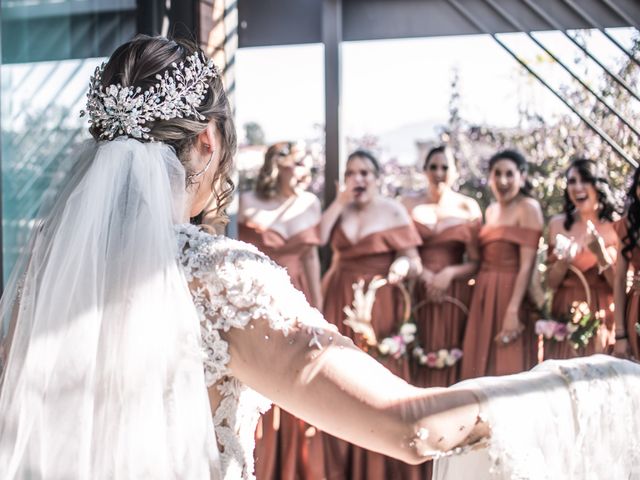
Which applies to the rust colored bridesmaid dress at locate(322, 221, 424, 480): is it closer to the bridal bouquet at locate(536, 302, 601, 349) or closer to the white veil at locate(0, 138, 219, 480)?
the bridal bouquet at locate(536, 302, 601, 349)

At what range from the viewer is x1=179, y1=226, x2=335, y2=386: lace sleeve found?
131 centimetres

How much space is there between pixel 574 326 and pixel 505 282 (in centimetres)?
52

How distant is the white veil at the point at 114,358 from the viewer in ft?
4.47

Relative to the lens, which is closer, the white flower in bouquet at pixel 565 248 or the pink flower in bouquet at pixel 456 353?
the white flower in bouquet at pixel 565 248

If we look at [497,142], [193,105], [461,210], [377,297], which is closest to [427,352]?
[377,297]

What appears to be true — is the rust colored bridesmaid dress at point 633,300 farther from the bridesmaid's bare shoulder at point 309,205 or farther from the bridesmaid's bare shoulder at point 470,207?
the bridesmaid's bare shoulder at point 309,205

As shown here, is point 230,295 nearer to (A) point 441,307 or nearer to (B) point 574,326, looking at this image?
(B) point 574,326

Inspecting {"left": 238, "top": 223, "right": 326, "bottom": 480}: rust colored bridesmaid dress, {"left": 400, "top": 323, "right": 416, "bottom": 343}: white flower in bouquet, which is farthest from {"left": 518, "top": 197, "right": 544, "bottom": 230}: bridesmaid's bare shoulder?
{"left": 238, "top": 223, "right": 326, "bottom": 480}: rust colored bridesmaid dress

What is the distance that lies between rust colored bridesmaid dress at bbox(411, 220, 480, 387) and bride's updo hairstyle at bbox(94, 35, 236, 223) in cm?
324

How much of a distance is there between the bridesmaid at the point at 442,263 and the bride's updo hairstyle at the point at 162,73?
128 inches

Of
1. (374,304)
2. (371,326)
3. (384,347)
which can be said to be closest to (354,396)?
(384,347)

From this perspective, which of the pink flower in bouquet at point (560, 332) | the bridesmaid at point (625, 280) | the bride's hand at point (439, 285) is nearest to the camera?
the bridesmaid at point (625, 280)

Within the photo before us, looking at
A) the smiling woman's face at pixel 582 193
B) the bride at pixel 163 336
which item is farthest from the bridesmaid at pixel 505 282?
the bride at pixel 163 336

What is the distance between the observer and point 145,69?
58.1 inches
